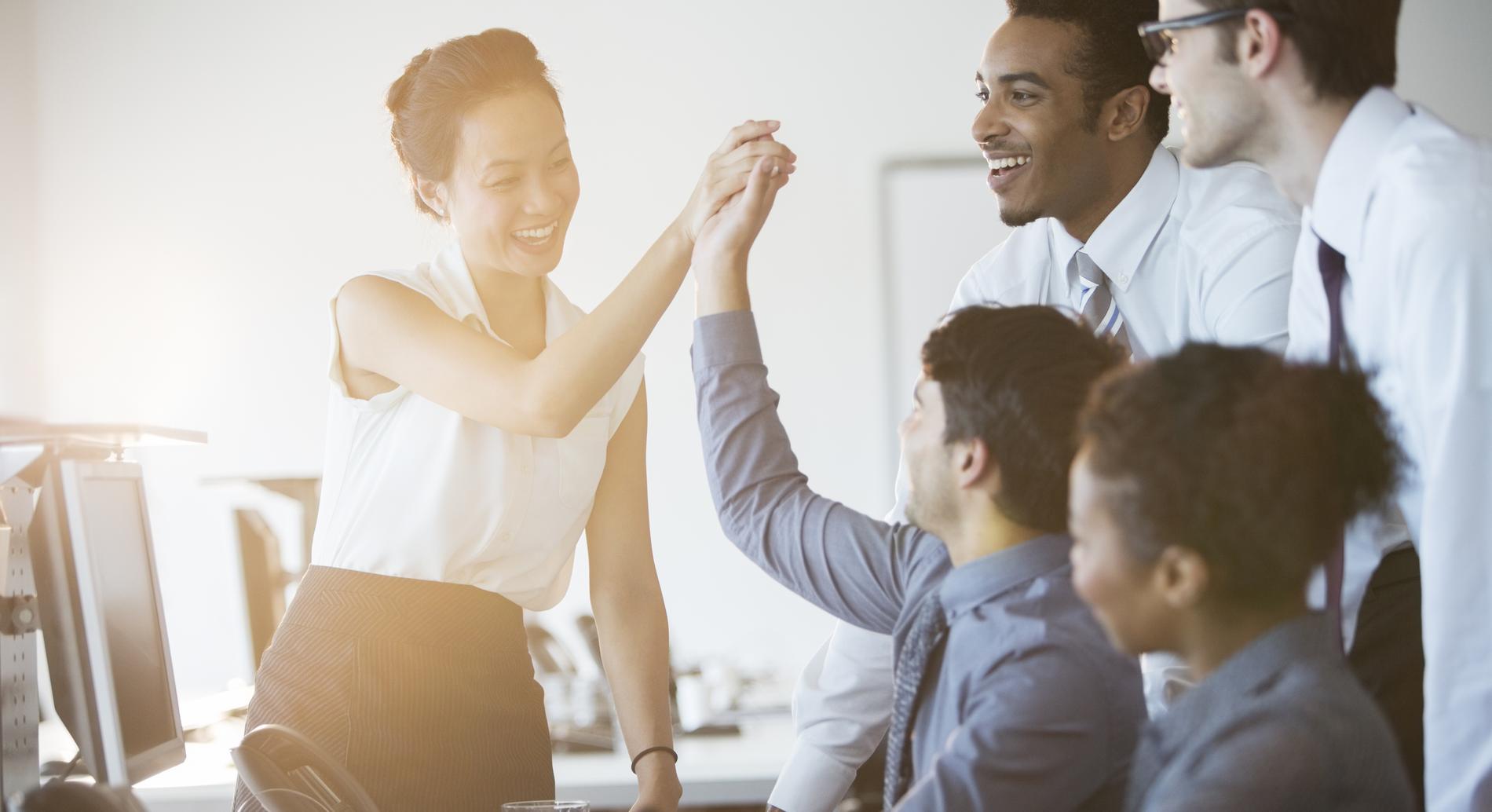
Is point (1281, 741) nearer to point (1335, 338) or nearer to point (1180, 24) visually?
point (1335, 338)

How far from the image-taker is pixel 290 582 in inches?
144

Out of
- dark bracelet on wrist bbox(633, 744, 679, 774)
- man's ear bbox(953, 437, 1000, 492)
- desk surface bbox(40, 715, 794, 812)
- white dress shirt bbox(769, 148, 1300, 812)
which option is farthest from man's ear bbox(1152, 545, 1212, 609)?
desk surface bbox(40, 715, 794, 812)

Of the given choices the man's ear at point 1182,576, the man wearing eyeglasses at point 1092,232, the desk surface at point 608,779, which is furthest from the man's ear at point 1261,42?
the desk surface at point 608,779

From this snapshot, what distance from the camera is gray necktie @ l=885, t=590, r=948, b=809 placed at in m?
1.15

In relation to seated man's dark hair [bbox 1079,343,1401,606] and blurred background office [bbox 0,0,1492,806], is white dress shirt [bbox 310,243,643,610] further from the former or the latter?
blurred background office [bbox 0,0,1492,806]

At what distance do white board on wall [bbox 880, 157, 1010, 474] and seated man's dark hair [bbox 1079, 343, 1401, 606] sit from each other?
140 inches

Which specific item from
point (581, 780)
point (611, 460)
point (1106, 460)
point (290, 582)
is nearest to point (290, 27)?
point (290, 582)

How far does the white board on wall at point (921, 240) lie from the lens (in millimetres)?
4484

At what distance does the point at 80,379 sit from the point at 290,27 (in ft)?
4.63

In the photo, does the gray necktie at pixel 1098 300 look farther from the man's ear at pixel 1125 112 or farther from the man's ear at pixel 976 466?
the man's ear at pixel 976 466

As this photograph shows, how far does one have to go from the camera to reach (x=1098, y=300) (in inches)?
64.6

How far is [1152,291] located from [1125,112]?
329 mm

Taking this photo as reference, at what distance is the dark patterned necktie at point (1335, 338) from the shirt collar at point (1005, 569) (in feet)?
0.66

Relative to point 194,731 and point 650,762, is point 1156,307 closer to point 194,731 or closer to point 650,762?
point 650,762
